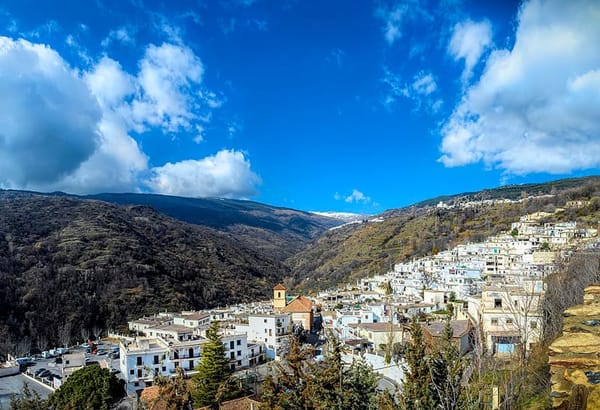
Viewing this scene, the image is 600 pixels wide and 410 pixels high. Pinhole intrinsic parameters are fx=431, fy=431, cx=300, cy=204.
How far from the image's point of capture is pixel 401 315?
116 feet

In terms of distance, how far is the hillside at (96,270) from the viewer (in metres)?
66.9

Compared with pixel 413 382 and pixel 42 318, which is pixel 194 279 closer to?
pixel 42 318

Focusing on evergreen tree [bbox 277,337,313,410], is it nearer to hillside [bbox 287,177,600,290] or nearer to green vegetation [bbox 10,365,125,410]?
green vegetation [bbox 10,365,125,410]

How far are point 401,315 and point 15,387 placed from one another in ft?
105

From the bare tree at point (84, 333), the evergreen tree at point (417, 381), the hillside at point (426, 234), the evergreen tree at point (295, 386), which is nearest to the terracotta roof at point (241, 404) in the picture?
the evergreen tree at point (295, 386)

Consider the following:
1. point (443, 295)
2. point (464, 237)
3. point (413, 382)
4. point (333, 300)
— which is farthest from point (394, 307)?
point (464, 237)

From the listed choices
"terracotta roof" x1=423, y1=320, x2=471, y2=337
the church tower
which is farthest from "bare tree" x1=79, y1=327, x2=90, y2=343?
"terracotta roof" x1=423, y1=320, x2=471, y2=337

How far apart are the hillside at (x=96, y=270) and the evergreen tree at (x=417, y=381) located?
6477 cm

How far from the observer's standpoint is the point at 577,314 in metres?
5.48

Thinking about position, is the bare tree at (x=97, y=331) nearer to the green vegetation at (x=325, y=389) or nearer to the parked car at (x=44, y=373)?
the parked car at (x=44, y=373)

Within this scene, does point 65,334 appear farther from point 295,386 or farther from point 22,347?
point 295,386

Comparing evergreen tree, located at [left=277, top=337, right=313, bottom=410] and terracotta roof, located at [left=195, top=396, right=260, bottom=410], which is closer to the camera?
evergreen tree, located at [left=277, top=337, right=313, bottom=410]

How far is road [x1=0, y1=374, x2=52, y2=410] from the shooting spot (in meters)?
31.0

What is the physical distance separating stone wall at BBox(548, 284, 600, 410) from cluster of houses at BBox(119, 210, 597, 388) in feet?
30.2
